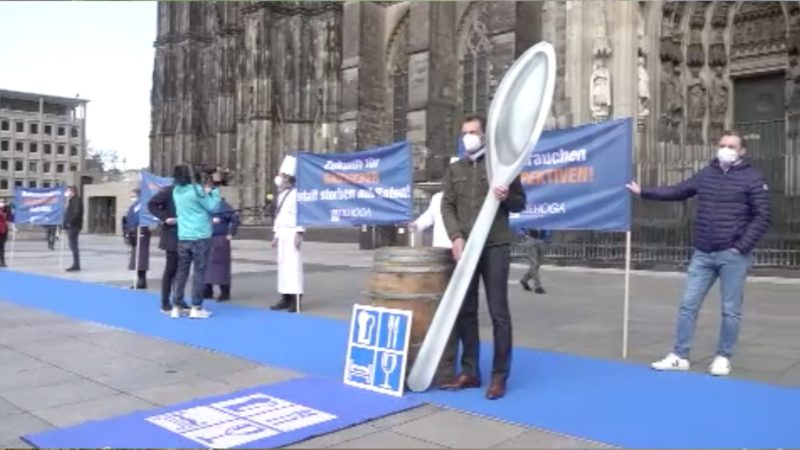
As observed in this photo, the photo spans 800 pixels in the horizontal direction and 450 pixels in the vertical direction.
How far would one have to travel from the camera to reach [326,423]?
15.4ft

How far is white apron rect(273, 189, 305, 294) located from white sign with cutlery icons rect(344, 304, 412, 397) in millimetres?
4449

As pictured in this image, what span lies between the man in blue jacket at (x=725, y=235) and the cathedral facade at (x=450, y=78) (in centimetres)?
1006

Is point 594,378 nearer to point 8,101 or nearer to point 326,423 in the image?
point 326,423

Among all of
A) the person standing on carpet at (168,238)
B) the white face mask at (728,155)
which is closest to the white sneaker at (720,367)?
the white face mask at (728,155)

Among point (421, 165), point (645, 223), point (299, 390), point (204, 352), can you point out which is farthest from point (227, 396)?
point (421, 165)

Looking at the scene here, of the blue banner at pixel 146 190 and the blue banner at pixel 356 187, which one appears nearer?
the blue banner at pixel 356 187

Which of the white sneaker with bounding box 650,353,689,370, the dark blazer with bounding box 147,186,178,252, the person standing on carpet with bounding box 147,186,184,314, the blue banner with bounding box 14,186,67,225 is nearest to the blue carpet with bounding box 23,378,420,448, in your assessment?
the white sneaker with bounding box 650,353,689,370

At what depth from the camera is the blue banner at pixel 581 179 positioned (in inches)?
277

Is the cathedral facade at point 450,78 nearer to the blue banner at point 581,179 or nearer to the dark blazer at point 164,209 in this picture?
the blue banner at point 581,179

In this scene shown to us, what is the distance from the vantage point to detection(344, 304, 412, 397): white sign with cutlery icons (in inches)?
214

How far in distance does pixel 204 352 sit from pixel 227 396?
6.12 feet

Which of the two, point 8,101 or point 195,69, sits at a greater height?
point 8,101

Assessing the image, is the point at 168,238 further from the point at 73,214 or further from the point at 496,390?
the point at 73,214

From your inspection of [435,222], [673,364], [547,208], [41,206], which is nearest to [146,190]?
[435,222]
